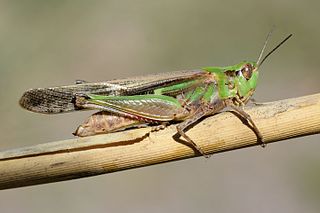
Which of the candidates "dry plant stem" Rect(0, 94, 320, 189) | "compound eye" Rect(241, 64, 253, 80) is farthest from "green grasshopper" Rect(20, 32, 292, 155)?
"dry plant stem" Rect(0, 94, 320, 189)

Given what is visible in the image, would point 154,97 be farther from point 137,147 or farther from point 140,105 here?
point 137,147

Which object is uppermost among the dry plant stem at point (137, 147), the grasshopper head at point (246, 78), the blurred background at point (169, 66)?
the blurred background at point (169, 66)

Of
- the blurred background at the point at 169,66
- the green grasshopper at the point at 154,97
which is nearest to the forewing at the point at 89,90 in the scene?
the green grasshopper at the point at 154,97

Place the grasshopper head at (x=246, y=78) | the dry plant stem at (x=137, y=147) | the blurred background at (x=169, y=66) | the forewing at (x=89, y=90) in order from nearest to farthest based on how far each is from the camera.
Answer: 1. the dry plant stem at (x=137, y=147)
2. the forewing at (x=89, y=90)
3. the grasshopper head at (x=246, y=78)
4. the blurred background at (x=169, y=66)

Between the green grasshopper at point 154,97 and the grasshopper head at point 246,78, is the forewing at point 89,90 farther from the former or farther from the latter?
the grasshopper head at point 246,78

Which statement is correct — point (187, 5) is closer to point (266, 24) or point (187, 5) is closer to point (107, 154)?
point (266, 24)

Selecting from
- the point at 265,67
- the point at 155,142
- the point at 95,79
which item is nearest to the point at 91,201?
the point at 95,79

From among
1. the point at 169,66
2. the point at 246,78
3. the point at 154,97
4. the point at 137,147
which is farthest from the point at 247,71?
the point at 169,66
